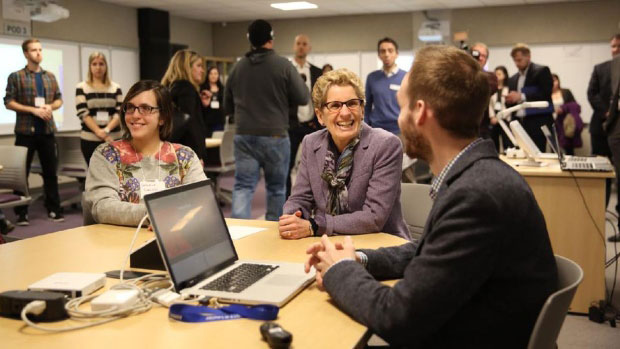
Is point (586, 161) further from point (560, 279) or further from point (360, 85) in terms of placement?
point (560, 279)

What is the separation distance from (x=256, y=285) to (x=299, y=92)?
131 inches

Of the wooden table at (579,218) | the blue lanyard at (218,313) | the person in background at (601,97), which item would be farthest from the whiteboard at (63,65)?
the blue lanyard at (218,313)

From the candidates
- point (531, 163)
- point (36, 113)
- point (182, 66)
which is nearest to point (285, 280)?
point (531, 163)

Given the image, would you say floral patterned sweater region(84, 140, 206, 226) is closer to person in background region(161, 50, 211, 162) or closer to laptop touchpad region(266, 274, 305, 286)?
laptop touchpad region(266, 274, 305, 286)

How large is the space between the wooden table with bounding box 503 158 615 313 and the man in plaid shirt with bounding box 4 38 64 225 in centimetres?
472

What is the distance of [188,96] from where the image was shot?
445 cm

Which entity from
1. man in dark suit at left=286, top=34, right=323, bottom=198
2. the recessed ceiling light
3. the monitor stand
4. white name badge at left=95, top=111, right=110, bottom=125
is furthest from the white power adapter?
the recessed ceiling light

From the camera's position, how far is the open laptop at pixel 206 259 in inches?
59.2

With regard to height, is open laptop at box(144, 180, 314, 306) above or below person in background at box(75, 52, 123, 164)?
below

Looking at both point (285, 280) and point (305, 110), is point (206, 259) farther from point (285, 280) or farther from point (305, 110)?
point (305, 110)

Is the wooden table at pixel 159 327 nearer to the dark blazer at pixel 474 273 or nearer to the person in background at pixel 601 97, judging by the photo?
the dark blazer at pixel 474 273

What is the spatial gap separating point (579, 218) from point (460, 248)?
2731 mm

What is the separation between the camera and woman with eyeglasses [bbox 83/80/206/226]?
96.3 inches

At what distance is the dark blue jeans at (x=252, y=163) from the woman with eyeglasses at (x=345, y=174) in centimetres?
210
